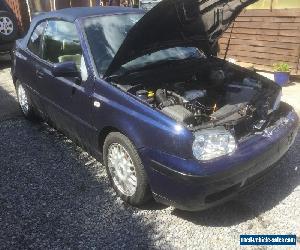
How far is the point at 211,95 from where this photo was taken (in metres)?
4.12

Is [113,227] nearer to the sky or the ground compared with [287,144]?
nearer to the ground

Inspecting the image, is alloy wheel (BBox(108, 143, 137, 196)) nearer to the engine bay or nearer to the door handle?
the engine bay

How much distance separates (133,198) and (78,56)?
5.60 ft

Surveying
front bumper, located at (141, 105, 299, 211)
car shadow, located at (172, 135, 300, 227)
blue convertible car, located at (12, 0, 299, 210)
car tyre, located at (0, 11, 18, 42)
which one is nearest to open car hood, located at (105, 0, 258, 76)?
blue convertible car, located at (12, 0, 299, 210)

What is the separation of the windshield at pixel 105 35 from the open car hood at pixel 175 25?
0.20 metres

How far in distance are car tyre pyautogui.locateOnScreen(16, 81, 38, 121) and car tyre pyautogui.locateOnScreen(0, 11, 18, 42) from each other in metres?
4.03

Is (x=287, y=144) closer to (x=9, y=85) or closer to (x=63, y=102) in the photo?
(x=63, y=102)

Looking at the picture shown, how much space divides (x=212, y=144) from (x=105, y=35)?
71.8 inches

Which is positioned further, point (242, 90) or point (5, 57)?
point (5, 57)

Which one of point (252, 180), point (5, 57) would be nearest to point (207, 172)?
point (252, 180)

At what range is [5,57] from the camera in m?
11.1

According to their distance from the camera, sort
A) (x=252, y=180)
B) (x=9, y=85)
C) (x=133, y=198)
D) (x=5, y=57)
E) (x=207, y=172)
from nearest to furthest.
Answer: (x=207, y=172) < (x=252, y=180) < (x=133, y=198) < (x=9, y=85) < (x=5, y=57)

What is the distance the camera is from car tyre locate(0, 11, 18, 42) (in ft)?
30.6

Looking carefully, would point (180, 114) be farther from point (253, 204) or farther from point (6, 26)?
point (6, 26)
